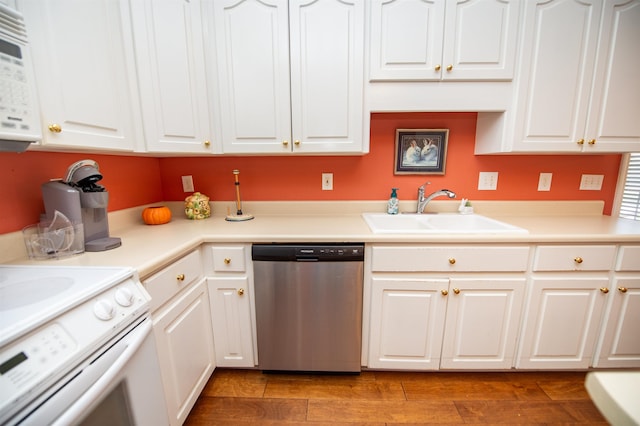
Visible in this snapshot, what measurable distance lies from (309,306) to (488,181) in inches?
60.9

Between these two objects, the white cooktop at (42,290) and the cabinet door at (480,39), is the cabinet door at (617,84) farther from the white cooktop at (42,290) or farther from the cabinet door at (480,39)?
the white cooktop at (42,290)

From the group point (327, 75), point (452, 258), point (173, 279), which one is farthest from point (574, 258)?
point (173, 279)

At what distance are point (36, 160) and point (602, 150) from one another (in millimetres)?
2972

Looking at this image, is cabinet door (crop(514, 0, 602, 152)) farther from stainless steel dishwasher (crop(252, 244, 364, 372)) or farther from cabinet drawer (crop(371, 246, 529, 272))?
stainless steel dishwasher (crop(252, 244, 364, 372))

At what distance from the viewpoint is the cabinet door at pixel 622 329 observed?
4.46ft

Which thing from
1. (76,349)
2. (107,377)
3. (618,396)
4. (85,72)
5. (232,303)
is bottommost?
(232,303)

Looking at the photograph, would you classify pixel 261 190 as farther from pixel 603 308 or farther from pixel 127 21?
pixel 603 308

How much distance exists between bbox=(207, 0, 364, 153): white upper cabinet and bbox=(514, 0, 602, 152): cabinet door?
95cm

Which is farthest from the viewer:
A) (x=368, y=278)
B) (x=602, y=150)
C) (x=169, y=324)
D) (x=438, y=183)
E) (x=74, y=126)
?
(x=438, y=183)

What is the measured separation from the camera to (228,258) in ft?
4.54

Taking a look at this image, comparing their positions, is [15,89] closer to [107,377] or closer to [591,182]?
[107,377]

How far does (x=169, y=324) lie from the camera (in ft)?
3.61

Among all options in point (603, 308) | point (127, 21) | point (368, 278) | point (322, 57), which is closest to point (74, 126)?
point (127, 21)

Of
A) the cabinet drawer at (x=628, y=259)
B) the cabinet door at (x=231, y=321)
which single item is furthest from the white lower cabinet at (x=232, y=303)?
the cabinet drawer at (x=628, y=259)
